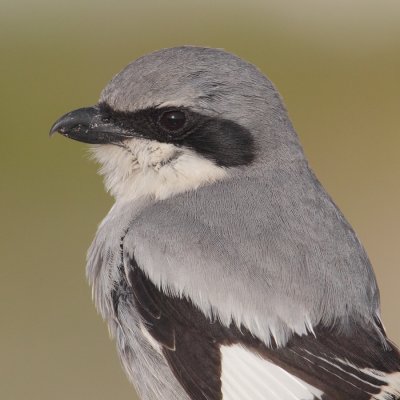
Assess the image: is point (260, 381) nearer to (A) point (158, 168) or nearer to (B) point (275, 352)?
(B) point (275, 352)

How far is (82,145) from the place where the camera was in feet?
23.9

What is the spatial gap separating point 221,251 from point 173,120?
0.54 meters

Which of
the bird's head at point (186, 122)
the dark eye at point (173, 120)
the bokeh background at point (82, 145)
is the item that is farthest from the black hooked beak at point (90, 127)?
the bokeh background at point (82, 145)

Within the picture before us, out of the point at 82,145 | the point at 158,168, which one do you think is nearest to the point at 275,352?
the point at 158,168

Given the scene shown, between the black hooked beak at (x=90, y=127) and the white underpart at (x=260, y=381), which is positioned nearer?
the white underpart at (x=260, y=381)

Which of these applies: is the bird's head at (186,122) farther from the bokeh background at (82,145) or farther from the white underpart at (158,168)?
the bokeh background at (82,145)

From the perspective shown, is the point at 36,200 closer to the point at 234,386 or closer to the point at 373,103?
the point at 373,103

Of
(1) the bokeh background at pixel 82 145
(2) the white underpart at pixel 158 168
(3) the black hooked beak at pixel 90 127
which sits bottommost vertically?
(1) the bokeh background at pixel 82 145

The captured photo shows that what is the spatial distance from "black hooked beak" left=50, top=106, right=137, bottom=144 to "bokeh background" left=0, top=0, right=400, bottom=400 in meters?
2.39

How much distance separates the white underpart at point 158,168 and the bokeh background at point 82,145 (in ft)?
7.79

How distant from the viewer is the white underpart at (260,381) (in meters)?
3.13

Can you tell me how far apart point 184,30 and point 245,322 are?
646 centimetres

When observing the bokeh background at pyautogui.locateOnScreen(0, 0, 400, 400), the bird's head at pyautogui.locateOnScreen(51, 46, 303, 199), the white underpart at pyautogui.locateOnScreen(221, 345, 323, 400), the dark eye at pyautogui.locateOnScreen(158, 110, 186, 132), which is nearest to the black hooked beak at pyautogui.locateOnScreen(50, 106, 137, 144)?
the bird's head at pyautogui.locateOnScreen(51, 46, 303, 199)

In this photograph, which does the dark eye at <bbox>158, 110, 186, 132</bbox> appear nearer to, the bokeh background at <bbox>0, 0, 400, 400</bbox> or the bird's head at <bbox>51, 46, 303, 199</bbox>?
the bird's head at <bbox>51, 46, 303, 199</bbox>
